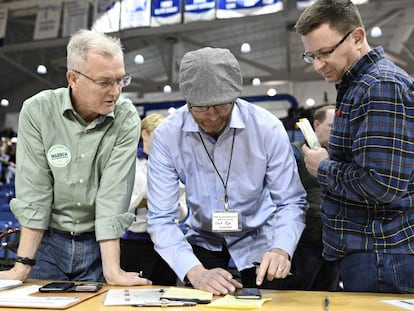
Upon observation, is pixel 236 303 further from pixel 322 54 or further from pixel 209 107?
pixel 322 54

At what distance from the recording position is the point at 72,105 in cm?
172

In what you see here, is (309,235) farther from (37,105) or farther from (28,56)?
(28,56)

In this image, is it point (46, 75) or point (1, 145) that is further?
point (46, 75)

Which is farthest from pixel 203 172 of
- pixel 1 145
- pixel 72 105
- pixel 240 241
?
pixel 1 145

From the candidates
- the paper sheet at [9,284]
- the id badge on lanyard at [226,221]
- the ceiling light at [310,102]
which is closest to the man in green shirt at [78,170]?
the paper sheet at [9,284]

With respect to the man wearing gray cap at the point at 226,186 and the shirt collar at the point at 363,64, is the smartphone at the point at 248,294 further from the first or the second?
the shirt collar at the point at 363,64

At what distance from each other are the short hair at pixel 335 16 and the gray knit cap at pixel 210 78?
0.27 meters

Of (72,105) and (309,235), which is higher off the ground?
(72,105)

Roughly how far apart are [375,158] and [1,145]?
8132 mm

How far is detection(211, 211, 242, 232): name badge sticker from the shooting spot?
1543 mm

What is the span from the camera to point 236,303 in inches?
47.6

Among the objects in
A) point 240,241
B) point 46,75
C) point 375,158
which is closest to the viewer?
point 375,158

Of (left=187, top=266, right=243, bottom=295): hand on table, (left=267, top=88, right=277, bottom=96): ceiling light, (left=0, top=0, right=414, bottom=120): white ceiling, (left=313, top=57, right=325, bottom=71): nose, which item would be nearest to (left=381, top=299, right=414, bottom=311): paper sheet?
(left=187, top=266, right=243, bottom=295): hand on table

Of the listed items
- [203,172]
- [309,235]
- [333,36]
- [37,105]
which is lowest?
[309,235]
